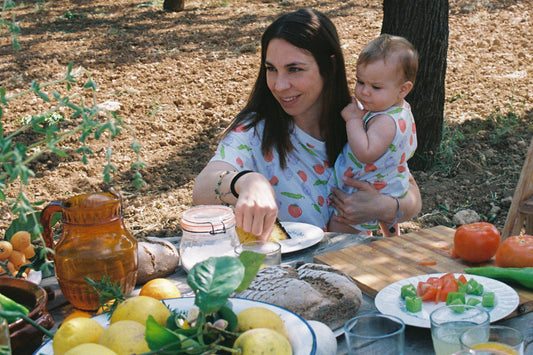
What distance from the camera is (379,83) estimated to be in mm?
2857

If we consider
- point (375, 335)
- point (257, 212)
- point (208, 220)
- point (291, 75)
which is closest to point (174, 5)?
point (291, 75)

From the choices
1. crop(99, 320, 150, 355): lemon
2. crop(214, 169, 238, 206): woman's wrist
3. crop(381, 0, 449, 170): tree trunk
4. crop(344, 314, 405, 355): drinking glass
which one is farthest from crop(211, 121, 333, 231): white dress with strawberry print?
crop(381, 0, 449, 170): tree trunk

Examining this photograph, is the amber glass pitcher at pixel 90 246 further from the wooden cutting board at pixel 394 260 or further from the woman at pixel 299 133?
the woman at pixel 299 133

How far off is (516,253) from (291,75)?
1.28 m

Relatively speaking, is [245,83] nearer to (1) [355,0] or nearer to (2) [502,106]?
(2) [502,106]

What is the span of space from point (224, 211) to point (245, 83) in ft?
16.9

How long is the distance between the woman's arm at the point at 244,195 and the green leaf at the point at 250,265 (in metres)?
0.90

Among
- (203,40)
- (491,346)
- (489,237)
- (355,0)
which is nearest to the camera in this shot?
(491,346)

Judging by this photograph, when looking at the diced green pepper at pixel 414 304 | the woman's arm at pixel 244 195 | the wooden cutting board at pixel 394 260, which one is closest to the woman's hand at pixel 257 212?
the woman's arm at pixel 244 195

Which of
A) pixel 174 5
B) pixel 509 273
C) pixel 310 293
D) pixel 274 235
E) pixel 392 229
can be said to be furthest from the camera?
pixel 174 5

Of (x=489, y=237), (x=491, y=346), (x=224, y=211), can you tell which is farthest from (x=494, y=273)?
(x=224, y=211)

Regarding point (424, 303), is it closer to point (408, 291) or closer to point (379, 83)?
point (408, 291)

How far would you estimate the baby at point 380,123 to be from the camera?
2.84m

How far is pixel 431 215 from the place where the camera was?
494 centimetres
